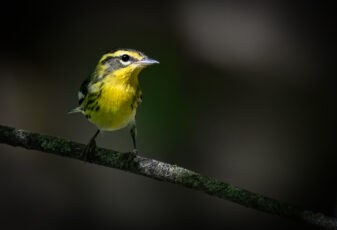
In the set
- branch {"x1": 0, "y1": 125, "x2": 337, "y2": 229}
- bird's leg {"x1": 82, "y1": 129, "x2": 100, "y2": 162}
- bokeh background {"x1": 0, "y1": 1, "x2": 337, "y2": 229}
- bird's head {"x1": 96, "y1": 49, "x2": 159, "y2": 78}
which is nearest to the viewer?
branch {"x1": 0, "y1": 125, "x2": 337, "y2": 229}

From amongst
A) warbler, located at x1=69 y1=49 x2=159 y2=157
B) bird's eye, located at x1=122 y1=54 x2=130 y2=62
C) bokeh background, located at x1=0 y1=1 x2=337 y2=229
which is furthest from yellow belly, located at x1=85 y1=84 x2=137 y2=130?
bokeh background, located at x1=0 y1=1 x2=337 y2=229

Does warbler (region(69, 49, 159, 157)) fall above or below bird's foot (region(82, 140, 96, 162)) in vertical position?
above

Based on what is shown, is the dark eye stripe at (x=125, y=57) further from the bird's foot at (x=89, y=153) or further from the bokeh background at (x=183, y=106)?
the bokeh background at (x=183, y=106)

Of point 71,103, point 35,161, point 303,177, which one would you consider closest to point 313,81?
point 303,177

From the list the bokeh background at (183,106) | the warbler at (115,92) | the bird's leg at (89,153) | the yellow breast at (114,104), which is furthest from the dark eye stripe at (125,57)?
the bokeh background at (183,106)

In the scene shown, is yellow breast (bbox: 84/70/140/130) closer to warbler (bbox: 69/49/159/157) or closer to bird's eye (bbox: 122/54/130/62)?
warbler (bbox: 69/49/159/157)

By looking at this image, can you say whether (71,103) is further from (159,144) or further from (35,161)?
(159,144)

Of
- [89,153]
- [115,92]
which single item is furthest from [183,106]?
[89,153]
